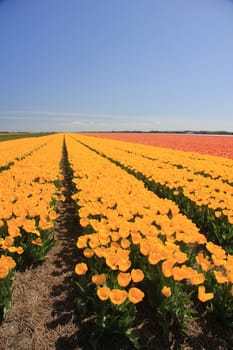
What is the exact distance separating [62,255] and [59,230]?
1.29 metres


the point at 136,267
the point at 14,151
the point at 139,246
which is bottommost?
the point at 136,267

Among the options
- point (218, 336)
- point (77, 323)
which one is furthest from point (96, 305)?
point (218, 336)

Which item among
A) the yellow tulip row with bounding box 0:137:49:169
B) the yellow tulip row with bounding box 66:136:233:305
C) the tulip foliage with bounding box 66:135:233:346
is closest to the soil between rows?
the tulip foliage with bounding box 66:135:233:346

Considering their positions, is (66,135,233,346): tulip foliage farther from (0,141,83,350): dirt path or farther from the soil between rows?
(0,141,83,350): dirt path

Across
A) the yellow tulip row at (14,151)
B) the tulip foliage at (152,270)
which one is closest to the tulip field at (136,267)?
the tulip foliage at (152,270)

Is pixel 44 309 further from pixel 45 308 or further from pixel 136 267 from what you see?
pixel 136 267

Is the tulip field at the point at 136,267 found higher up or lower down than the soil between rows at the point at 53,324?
higher up

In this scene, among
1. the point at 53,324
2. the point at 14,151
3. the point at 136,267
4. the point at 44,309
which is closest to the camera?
the point at 53,324

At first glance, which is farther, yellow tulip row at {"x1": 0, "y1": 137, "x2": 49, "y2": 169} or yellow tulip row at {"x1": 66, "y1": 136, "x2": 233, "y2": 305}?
yellow tulip row at {"x1": 0, "y1": 137, "x2": 49, "y2": 169}

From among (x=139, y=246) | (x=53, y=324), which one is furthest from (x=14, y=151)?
(x=53, y=324)

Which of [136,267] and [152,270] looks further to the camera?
[136,267]

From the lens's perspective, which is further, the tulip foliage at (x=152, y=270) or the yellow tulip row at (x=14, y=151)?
the yellow tulip row at (x=14, y=151)

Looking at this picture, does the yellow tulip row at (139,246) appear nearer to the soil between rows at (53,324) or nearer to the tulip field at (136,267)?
the tulip field at (136,267)

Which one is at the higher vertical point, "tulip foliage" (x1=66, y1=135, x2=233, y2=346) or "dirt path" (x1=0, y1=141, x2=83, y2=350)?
"tulip foliage" (x1=66, y1=135, x2=233, y2=346)
